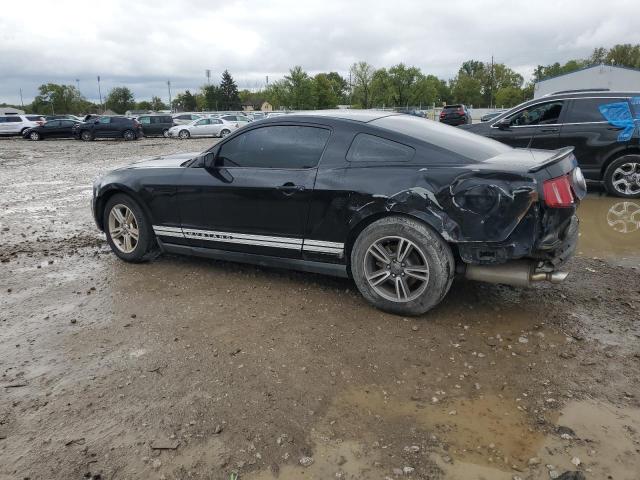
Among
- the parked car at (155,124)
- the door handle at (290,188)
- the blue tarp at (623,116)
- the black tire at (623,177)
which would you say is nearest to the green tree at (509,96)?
the parked car at (155,124)

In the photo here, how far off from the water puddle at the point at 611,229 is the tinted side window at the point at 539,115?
1469mm

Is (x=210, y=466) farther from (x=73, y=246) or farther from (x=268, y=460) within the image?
(x=73, y=246)

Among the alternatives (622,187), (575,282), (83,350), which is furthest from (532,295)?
(622,187)

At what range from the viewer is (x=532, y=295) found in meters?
4.30

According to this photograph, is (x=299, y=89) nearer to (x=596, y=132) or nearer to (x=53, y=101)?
(x=53, y=101)

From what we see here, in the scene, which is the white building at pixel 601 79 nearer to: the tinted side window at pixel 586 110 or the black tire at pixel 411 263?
A: the tinted side window at pixel 586 110

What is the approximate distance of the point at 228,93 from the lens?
9875 centimetres

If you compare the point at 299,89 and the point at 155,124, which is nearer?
the point at 155,124

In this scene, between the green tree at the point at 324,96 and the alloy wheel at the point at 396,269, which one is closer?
the alloy wheel at the point at 396,269

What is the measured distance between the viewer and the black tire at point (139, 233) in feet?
17.0

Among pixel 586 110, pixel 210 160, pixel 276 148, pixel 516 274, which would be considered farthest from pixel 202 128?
pixel 516 274

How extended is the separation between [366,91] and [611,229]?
7257 centimetres

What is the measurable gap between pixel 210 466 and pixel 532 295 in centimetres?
306

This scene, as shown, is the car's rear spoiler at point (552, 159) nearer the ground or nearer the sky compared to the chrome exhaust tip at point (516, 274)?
nearer the sky
